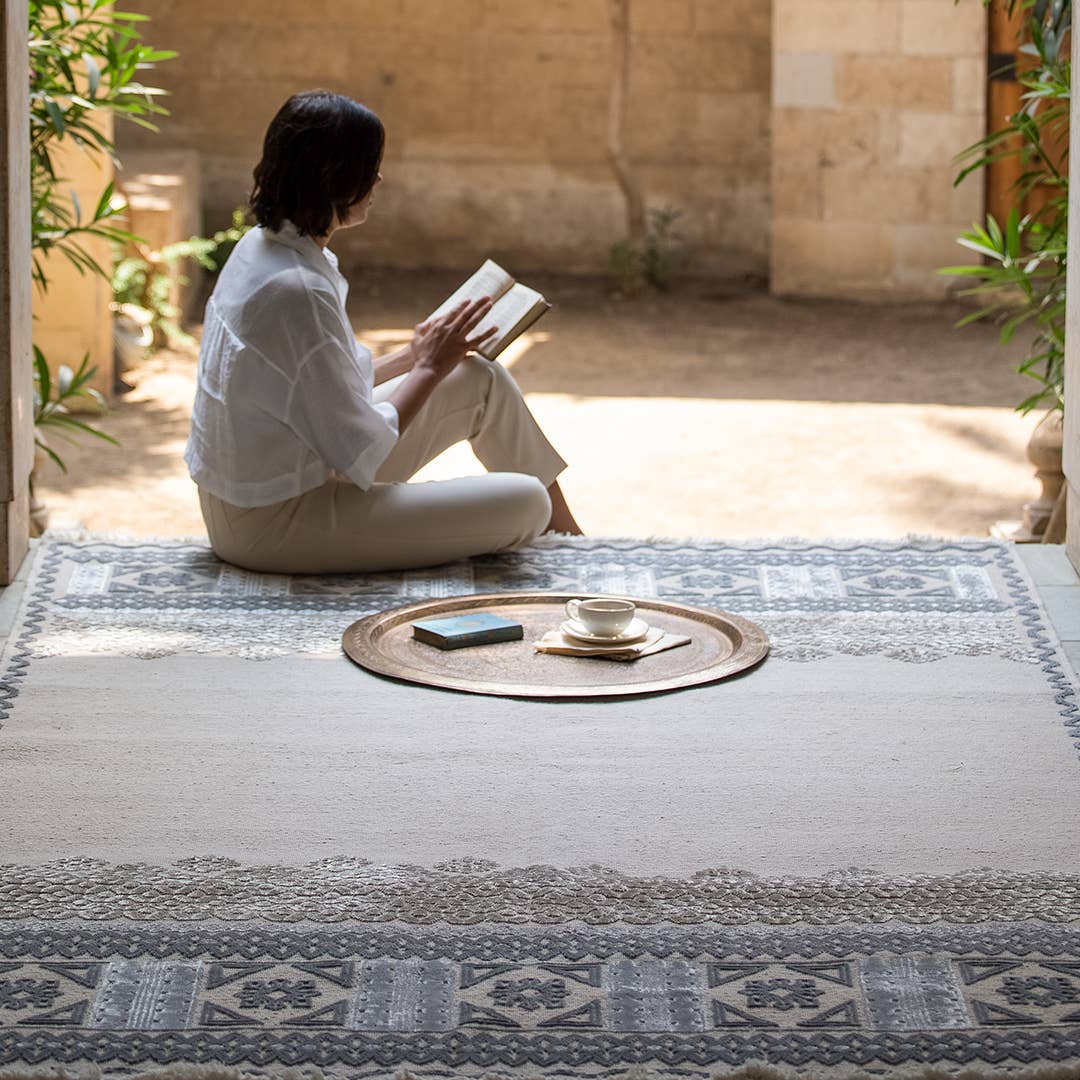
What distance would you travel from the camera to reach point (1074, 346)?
4.30m

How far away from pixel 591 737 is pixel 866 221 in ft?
27.4

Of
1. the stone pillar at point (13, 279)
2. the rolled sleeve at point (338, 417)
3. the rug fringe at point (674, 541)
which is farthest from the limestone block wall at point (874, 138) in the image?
the rolled sleeve at point (338, 417)

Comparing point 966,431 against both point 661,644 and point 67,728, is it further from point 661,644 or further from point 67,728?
point 67,728

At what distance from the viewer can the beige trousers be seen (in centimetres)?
409

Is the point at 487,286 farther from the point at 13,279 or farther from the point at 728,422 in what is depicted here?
the point at 728,422

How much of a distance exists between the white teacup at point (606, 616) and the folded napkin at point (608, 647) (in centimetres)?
3

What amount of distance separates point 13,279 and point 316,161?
0.71m

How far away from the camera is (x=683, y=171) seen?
39.0 ft

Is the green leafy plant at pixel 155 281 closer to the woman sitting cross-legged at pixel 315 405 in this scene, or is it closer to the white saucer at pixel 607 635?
the woman sitting cross-legged at pixel 315 405

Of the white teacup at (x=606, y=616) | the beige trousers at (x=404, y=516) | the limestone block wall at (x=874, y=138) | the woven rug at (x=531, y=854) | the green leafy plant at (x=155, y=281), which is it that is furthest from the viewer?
the limestone block wall at (x=874, y=138)

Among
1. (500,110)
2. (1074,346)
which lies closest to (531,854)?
(1074,346)

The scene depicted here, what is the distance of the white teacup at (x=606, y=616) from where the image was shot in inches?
140

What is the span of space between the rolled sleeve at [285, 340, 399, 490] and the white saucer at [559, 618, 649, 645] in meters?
0.65

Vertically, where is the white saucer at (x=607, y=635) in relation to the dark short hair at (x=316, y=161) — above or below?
below
